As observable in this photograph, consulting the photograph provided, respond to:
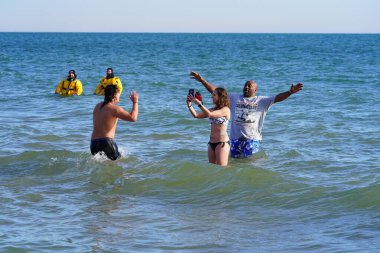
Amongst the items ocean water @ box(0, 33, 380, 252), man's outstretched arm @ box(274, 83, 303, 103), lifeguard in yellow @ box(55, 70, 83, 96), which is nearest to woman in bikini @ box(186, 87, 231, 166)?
ocean water @ box(0, 33, 380, 252)

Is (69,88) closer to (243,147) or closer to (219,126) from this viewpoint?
(243,147)

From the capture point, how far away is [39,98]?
21297mm

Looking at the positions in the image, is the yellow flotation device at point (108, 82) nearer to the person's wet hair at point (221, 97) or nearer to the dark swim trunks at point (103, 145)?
the dark swim trunks at point (103, 145)

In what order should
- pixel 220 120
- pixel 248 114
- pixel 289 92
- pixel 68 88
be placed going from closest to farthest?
pixel 220 120 < pixel 289 92 < pixel 248 114 < pixel 68 88

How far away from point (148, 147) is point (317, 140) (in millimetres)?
3287

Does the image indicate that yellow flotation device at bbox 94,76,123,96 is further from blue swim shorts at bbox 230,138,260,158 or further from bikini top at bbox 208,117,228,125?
bikini top at bbox 208,117,228,125

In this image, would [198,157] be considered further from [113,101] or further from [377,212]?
[377,212]

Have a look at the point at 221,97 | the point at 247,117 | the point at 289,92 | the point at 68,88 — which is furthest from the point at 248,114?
the point at 68,88

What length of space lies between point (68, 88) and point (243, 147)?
1220 cm

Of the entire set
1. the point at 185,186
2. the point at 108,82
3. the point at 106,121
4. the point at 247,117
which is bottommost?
the point at 185,186

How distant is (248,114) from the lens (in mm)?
9906

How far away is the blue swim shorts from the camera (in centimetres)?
1002

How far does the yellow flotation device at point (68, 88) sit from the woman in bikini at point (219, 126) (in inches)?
486

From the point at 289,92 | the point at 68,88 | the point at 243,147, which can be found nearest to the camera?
the point at 289,92
